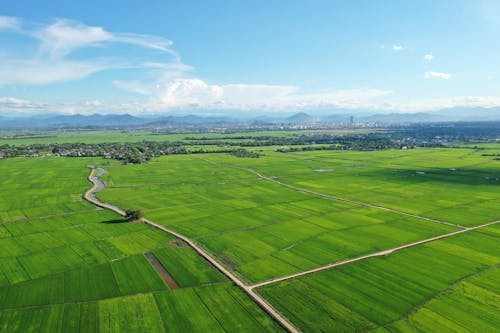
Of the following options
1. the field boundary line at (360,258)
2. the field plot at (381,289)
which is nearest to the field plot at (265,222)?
the field boundary line at (360,258)

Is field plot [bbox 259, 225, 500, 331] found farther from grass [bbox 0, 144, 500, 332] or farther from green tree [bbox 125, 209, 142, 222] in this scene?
green tree [bbox 125, 209, 142, 222]

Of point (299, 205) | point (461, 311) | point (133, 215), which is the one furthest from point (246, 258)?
point (299, 205)

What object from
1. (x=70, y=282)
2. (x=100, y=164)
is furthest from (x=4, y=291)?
(x=100, y=164)

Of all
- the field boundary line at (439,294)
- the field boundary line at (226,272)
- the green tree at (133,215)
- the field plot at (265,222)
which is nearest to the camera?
the field boundary line at (226,272)

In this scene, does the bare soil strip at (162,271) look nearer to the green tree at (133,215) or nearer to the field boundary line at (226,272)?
the field boundary line at (226,272)

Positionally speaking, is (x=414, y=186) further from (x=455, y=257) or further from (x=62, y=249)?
(x=62, y=249)

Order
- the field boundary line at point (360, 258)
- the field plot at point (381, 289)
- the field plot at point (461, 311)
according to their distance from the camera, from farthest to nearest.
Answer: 1. the field boundary line at point (360, 258)
2. the field plot at point (381, 289)
3. the field plot at point (461, 311)
